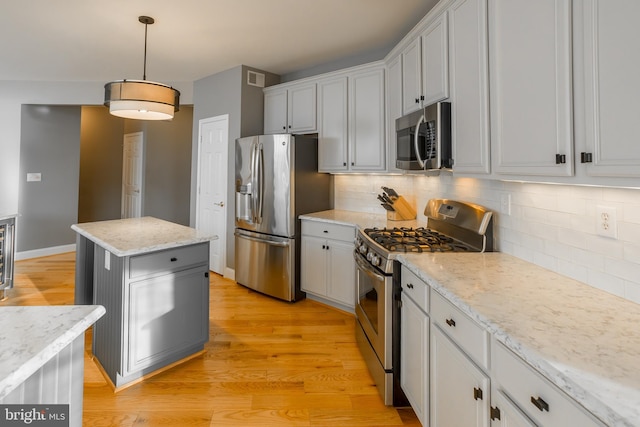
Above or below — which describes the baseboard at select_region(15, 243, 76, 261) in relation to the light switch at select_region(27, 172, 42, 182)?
below

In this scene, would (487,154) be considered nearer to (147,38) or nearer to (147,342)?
(147,342)

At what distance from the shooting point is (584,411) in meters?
0.76

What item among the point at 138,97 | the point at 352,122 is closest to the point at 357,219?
the point at 352,122

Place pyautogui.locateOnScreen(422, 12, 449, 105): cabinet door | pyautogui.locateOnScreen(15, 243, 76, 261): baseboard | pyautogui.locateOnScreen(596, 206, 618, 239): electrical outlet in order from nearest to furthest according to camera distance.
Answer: pyautogui.locateOnScreen(596, 206, 618, 239): electrical outlet → pyautogui.locateOnScreen(422, 12, 449, 105): cabinet door → pyautogui.locateOnScreen(15, 243, 76, 261): baseboard

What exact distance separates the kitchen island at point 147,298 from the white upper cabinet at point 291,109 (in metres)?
2.01

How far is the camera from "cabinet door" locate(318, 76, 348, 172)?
3701 millimetres

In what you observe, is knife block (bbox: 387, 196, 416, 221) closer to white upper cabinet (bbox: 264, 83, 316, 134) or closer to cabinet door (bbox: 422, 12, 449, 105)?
cabinet door (bbox: 422, 12, 449, 105)

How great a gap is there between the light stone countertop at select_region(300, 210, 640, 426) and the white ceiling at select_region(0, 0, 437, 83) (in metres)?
2.35

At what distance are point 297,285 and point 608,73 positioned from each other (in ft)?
10.5

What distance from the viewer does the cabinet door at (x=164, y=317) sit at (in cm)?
216

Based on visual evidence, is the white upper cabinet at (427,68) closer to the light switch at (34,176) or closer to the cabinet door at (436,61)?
the cabinet door at (436,61)

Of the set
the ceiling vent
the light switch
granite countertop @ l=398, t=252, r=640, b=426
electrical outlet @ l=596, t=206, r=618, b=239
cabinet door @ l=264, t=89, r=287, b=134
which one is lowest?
granite countertop @ l=398, t=252, r=640, b=426

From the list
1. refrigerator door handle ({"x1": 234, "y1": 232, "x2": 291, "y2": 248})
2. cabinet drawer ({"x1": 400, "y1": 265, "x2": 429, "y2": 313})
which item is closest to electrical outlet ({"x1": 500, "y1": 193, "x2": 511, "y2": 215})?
cabinet drawer ({"x1": 400, "y1": 265, "x2": 429, "y2": 313})

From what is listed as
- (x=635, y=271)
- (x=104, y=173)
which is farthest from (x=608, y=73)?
(x=104, y=173)
